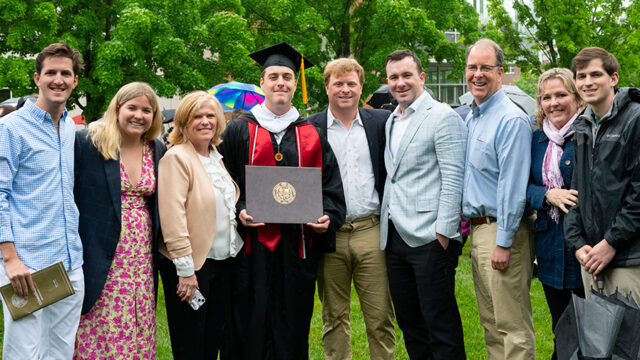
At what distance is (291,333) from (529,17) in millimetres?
18151

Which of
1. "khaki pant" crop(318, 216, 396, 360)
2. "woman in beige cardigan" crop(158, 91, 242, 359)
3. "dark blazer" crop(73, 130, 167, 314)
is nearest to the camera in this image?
"dark blazer" crop(73, 130, 167, 314)

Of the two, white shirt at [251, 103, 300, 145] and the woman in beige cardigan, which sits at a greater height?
white shirt at [251, 103, 300, 145]

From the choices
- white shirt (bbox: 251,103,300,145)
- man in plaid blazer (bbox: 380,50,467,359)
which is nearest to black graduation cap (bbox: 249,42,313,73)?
white shirt (bbox: 251,103,300,145)

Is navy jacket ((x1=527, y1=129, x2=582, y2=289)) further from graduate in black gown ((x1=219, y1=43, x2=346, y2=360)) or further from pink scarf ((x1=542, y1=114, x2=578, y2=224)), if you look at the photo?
graduate in black gown ((x1=219, y1=43, x2=346, y2=360))

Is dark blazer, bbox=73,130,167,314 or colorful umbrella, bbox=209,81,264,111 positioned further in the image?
colorful umbrella, bbox=209,81,264,111

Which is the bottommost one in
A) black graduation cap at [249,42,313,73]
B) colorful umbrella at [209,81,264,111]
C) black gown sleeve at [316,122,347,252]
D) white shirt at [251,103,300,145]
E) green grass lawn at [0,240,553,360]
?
green grass lawn at [0,240,553,360]

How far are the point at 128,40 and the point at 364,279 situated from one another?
41.2 feet

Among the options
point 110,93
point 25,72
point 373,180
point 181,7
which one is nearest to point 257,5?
point 181,7

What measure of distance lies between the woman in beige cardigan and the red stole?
0.69ft

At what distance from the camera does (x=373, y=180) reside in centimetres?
437

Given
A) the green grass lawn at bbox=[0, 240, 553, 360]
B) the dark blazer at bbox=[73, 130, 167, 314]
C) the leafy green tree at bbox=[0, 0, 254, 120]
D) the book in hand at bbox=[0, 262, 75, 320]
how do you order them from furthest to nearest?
the leafy green tree at bbox=[0, 0, 254, 120], the green grass lawn at bbox=[0, 240, 553, 360], the dark blazer at bbox=[73, 130, 167, 314], the book in hand at bbox=[0, 262, 75, 320]

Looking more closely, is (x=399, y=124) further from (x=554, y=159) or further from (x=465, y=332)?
(x=465, y=332)

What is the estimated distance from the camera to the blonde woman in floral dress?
11.6ft

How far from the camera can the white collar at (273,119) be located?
13.5 feet
